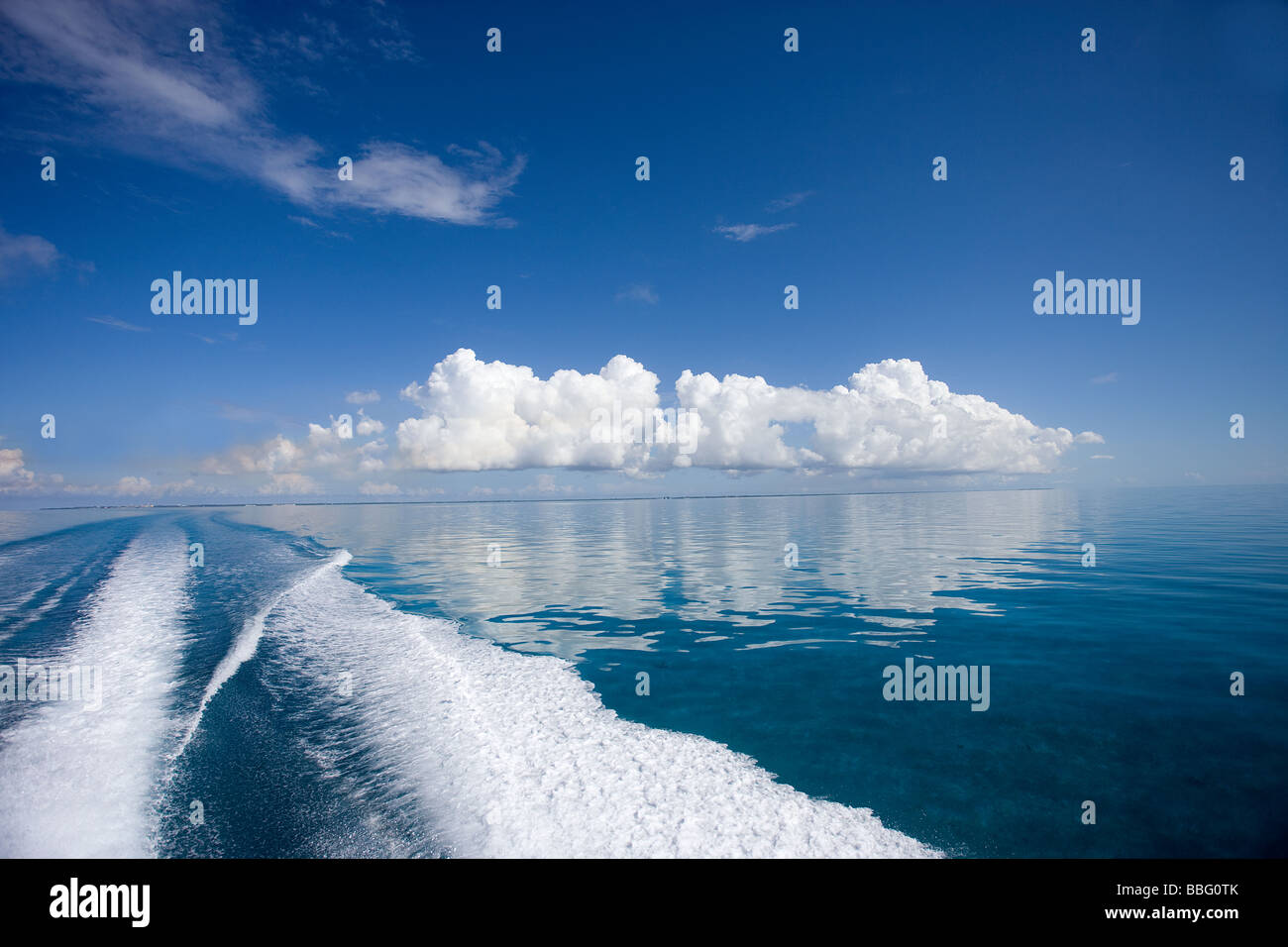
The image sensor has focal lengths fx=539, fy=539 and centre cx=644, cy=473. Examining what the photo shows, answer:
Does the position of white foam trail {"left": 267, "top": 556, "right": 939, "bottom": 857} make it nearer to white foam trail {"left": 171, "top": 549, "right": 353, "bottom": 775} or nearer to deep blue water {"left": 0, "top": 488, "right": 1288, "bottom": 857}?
deep blue water {"left": 0, "top": 488, "right": 1288, "bottom": 857}

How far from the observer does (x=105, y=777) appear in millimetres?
8578

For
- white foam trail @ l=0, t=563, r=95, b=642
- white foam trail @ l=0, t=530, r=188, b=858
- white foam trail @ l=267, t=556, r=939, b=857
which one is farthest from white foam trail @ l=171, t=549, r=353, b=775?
white foam trail @ l=0, t=563, r=95, b=642

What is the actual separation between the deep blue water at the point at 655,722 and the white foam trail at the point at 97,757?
55 mm

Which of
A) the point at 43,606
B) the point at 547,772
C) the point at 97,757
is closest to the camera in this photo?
the point at 547,772

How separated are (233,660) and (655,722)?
38.8 feet

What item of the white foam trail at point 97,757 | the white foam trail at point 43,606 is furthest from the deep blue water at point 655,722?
the white foam trail at point 43,606

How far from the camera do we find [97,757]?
9.24 metres

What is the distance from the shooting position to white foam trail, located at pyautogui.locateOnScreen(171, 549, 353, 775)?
10.2 m

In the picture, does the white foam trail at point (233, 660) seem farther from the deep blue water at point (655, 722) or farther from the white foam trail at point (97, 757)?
the white foam trail at point (97, 757)

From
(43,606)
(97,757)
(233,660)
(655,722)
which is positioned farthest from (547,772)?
(43,606)

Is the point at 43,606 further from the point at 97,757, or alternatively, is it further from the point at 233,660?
the point at 97,757

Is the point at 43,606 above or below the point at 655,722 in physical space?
above
